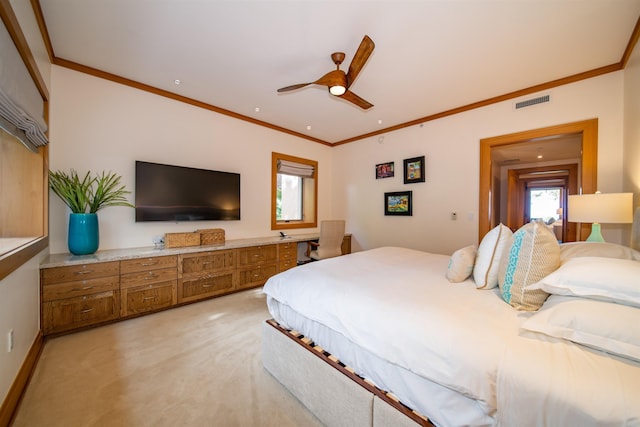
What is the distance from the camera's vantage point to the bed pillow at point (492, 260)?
1489 millimetres

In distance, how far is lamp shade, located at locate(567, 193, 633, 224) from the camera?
1999 mm

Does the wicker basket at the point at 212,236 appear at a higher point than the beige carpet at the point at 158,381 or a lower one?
higher

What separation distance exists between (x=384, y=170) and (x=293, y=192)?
1926 millimetres

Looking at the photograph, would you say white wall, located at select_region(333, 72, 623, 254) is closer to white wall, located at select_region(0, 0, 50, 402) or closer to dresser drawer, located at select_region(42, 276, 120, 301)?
dresser drawer, located at select_region(42, 276, 120, 301)

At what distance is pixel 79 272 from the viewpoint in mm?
2320

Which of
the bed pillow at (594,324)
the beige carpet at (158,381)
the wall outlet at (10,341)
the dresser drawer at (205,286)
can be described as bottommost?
the beige carpet at (158,381)

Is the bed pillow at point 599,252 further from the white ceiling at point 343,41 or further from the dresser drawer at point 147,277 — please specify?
the dresser drawer at point 147,277

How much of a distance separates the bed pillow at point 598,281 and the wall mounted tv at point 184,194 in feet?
11.9

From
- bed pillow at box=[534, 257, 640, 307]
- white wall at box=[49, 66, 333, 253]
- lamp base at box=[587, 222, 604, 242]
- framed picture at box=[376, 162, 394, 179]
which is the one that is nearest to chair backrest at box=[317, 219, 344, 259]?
white wall at box=[49, 66, 333, 253]

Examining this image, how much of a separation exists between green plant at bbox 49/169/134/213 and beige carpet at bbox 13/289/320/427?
4.22ft

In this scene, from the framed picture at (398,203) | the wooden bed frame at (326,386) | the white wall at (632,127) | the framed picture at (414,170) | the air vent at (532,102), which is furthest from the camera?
the framed picture at (398,203)

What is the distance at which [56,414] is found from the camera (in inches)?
56.6

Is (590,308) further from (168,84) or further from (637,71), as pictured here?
(168,84)

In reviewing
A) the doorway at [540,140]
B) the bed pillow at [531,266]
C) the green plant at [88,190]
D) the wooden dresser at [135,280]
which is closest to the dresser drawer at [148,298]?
the wooden dresser at [135,280]
